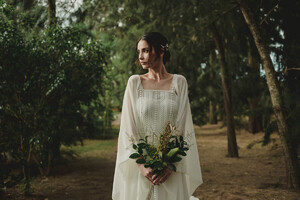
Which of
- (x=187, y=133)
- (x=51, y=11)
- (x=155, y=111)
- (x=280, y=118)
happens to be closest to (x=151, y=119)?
(x=155, y=111)

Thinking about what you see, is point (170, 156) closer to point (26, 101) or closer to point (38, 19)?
point (26, 101)

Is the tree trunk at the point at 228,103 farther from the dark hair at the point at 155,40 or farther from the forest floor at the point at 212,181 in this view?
the dark hair at the point at 155,40

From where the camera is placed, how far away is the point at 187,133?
2705mm

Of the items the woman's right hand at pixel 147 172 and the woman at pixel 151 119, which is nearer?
the woman's right hand at pixel 147 172

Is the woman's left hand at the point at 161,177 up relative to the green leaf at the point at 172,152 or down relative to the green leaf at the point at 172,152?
down

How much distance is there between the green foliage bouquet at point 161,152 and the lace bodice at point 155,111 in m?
0.13

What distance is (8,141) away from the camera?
5039 mm

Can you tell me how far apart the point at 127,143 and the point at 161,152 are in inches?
15.6

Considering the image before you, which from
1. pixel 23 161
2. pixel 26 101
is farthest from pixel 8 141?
pixel 26 101

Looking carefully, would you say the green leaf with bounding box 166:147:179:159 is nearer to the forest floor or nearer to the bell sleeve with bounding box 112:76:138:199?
the bell sleeve with bounding box 112:76:138:199

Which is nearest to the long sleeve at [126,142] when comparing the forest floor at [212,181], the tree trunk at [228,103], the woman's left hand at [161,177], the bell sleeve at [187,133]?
the woman's left hand at [161,177]

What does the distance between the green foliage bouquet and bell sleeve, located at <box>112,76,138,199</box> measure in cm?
14

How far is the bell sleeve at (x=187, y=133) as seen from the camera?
2.50 meters

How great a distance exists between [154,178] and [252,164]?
24.5 feet
